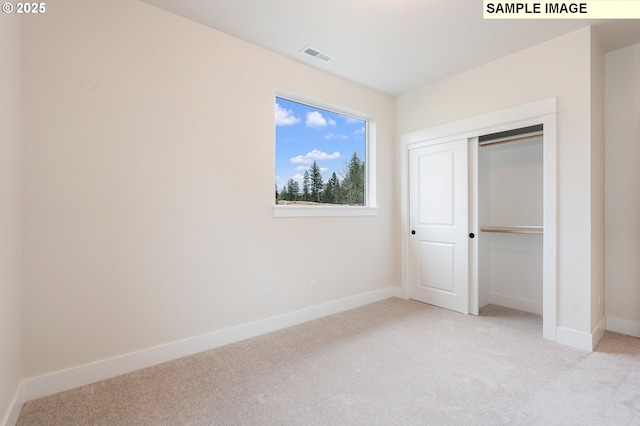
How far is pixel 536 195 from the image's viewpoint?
347 cm

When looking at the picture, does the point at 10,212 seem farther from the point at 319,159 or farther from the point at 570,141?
the point at 570,141

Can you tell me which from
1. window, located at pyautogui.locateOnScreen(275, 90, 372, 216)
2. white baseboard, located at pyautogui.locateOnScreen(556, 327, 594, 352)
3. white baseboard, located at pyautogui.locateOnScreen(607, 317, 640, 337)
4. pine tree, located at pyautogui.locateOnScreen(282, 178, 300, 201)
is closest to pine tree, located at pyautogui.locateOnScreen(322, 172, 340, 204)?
window, located at pyautogui.locateOnScreen(275, 90, 372, 216)

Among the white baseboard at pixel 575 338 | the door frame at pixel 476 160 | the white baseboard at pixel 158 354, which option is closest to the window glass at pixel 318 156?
the door frame at pixel 476 160

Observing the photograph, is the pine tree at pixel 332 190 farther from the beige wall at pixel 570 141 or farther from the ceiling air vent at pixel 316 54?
the beige wall at pixel 570 141

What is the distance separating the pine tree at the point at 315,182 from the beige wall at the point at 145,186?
406 millimetres

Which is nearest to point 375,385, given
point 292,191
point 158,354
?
point 158,354

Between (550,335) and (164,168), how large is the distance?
11.9ft

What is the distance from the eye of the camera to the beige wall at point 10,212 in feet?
4.99

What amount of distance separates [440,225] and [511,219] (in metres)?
0.88

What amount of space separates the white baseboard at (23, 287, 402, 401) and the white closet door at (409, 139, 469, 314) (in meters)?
1.20

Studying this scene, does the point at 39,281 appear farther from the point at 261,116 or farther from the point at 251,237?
the point at 261,116

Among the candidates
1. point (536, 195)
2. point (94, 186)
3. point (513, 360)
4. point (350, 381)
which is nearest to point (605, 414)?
point (513, 360)

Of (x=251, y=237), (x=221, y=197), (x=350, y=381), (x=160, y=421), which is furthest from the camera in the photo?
(x=251, y=237)

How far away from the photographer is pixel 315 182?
11.5ft
